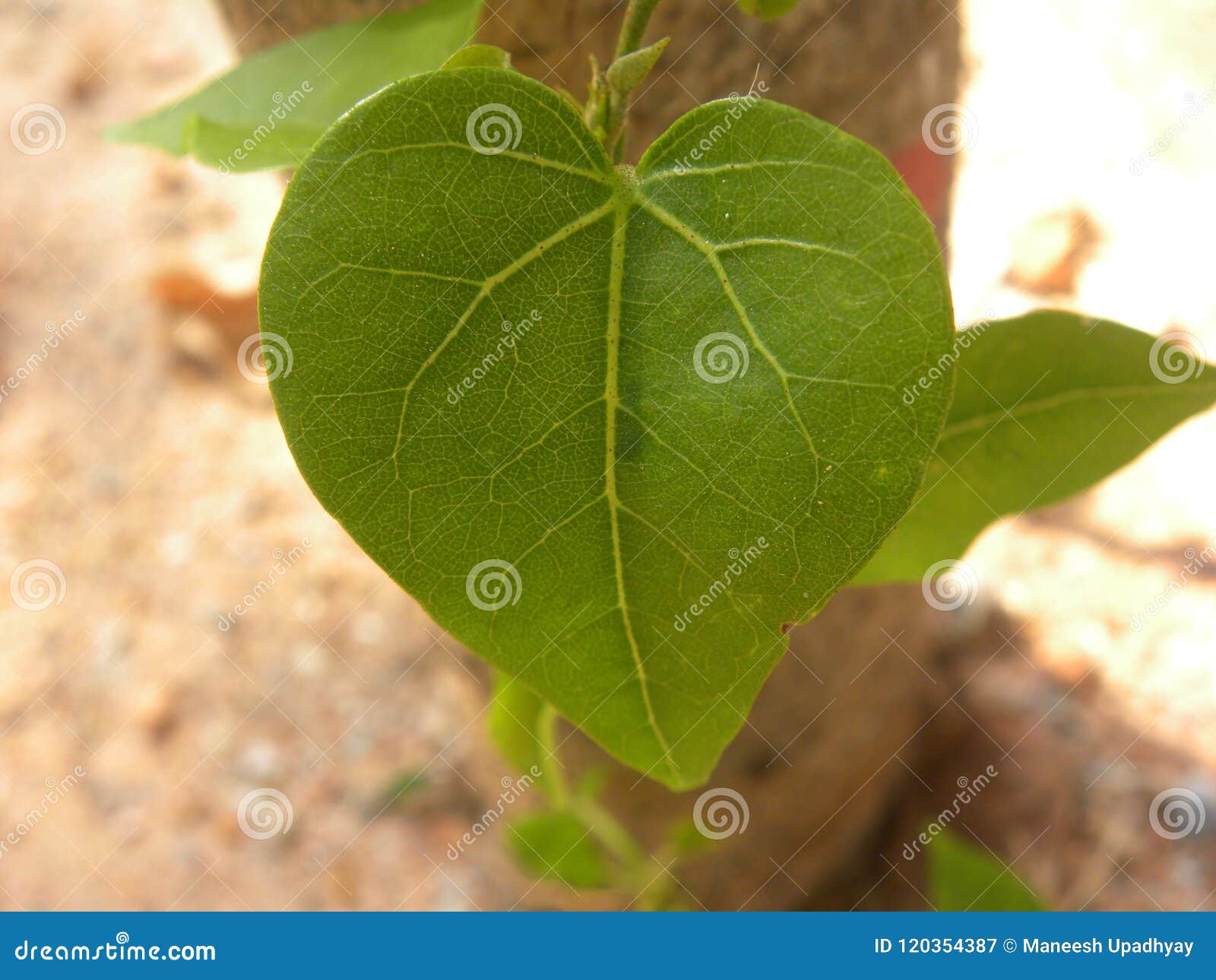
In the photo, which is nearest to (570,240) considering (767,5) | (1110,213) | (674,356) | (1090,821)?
(674,356)

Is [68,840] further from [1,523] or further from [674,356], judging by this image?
[674,356]

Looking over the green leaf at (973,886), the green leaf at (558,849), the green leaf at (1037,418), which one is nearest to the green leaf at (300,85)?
the green leaf at (1037,418)

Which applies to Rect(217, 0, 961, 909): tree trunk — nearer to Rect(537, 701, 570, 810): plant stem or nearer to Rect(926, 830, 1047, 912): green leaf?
Rect(537, 701, 570, 810): plant stem

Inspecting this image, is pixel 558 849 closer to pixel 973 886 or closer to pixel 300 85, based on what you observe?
pixel 973 886

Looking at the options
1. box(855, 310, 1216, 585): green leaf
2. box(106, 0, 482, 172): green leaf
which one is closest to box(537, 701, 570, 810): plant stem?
box(855, 310, 1216, 585): green leaf

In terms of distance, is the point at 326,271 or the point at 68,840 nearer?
the point at 326,271

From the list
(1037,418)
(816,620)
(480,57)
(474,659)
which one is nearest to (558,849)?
(474,659)
